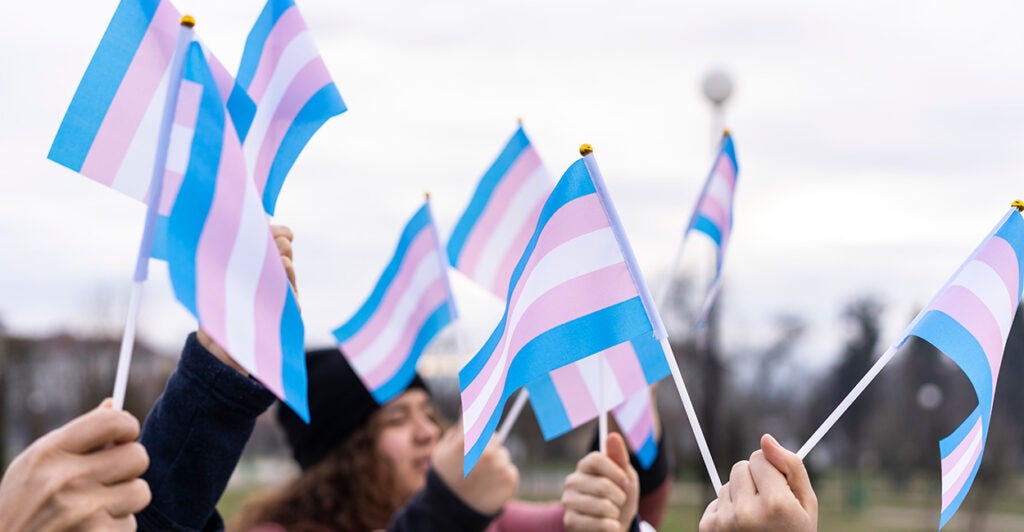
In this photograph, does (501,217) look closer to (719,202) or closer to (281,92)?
(719,202)

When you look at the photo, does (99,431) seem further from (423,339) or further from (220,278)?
(423,339)

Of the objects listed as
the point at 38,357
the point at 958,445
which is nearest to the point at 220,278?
the point at 958,445

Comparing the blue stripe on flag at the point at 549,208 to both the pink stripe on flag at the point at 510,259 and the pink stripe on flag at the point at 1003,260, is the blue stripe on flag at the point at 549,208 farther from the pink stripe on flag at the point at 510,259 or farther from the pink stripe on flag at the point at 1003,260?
the pink stripe on flag at the point at 510,259

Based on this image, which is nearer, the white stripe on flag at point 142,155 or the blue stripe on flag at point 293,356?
the blue stripe on flag at point 293,356

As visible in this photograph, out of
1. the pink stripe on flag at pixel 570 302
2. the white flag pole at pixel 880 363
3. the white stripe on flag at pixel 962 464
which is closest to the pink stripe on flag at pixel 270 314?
the pink stripe on flag at pixel 570 302

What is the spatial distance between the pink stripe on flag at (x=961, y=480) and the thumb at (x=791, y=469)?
0.50 metres

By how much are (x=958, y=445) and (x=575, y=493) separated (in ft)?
3.13

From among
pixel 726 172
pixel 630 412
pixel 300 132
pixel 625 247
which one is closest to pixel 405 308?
pixel 630 412

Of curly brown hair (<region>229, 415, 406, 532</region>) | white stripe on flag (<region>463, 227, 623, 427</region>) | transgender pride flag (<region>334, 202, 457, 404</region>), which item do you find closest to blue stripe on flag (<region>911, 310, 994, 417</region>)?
white stripe on flag (<region>463, 227, 623, 427</region>)

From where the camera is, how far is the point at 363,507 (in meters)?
3.61

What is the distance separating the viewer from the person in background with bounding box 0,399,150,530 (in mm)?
1526

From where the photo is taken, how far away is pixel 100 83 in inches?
78.6

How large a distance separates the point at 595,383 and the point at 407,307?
1052 millimetres

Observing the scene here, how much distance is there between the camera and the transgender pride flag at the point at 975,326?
219 cm
